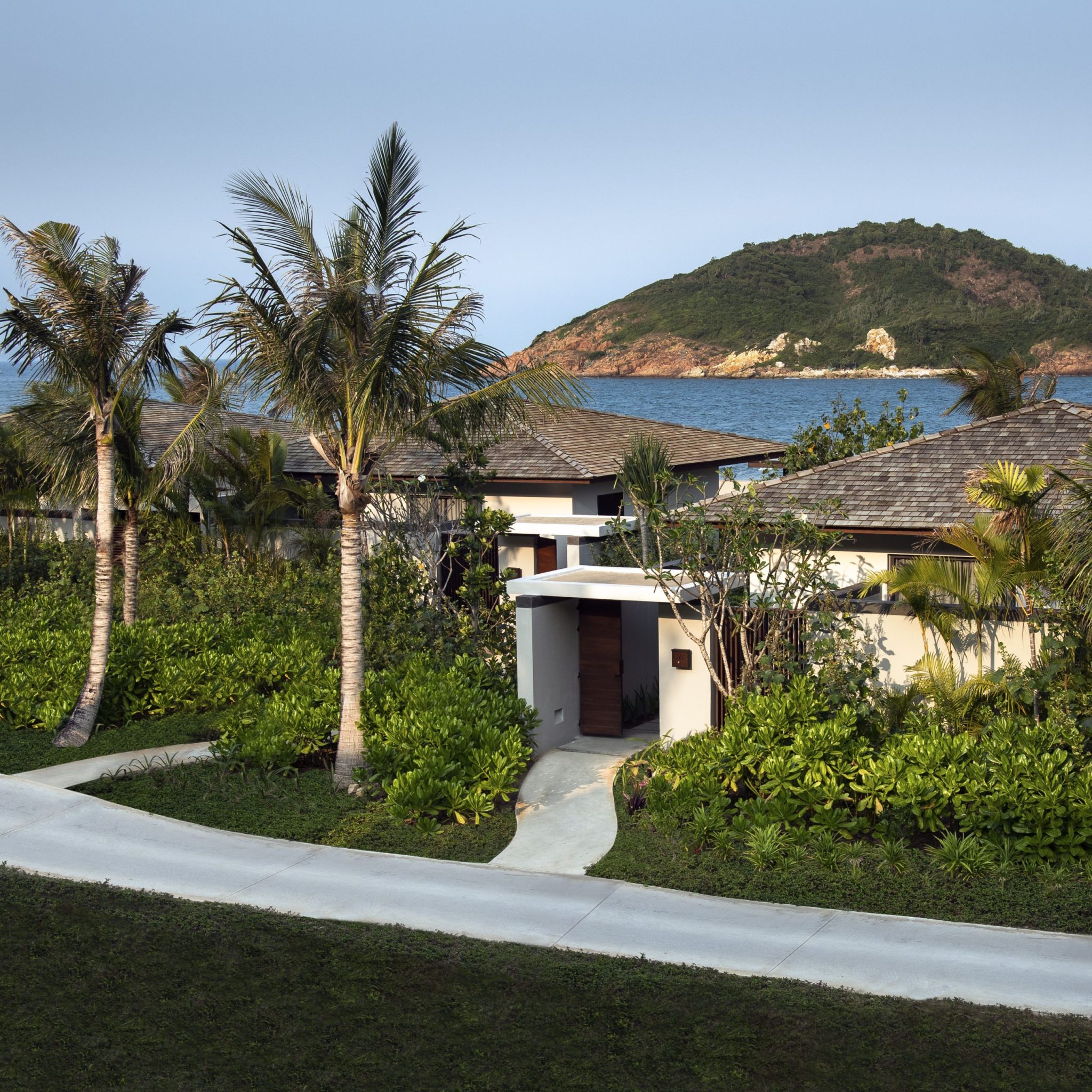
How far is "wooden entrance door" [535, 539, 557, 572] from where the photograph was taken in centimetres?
1933

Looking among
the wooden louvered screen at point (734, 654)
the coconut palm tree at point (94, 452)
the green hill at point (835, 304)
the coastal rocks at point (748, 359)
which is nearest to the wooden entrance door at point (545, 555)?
the coconut palm tree at point (94, 452)

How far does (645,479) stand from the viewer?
53.3 ft

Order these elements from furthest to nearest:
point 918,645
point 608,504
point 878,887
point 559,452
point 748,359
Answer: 1. point 748,359
2. point 608,504
3. point 559,452
4. point 918,645
5. point 878,887

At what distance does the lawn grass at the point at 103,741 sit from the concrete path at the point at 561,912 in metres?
2.07

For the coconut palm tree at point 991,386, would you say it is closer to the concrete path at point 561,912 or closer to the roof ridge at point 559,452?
the roof ridge at point 559,452

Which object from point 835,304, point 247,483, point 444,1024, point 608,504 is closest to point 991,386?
point 608,504

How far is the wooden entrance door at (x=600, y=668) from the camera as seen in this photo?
15.2 meters

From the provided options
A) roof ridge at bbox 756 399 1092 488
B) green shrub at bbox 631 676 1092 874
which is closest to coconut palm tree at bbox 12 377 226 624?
roof ridge at bbox 756 399 1092 488

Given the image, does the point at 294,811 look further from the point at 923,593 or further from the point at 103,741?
the point at 923,593

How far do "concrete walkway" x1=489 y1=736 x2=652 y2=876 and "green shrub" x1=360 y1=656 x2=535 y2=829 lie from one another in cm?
35

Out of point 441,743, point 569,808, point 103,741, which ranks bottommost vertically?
point 569,808

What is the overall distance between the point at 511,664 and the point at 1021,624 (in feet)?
20.0

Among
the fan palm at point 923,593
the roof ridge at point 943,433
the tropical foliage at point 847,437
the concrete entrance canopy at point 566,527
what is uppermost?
the tropical foliage at point 847,437

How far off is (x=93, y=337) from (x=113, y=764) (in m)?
5.02
